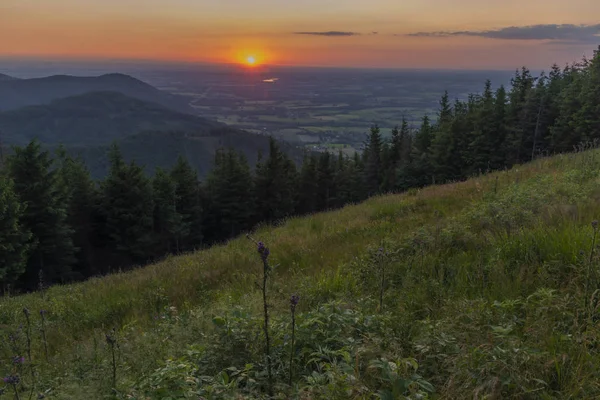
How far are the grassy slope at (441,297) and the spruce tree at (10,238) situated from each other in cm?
2177

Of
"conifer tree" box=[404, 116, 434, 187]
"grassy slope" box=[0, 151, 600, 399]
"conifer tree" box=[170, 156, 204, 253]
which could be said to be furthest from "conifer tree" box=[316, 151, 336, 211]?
"grassy slope" box=[0, 151, 600, 399]

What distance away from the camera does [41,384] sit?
3.48 m

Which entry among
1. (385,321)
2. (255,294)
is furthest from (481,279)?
(255,294)

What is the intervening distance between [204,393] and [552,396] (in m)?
2.15

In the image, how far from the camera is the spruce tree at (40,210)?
32094mm

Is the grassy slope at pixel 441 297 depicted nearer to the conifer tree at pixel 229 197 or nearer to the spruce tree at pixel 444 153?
the conifer tree at pixel 229 197

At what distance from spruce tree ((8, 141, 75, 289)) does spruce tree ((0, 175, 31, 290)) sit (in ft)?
10.2

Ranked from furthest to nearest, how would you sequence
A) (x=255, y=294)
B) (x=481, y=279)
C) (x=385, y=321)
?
(x=255, y=294)
(x=481, y=279)
(x=385, y=321)

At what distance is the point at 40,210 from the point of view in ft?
106

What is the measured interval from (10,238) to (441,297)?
107ft

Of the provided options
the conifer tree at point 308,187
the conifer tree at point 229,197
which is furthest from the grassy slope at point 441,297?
the conifer tree at point 308,187

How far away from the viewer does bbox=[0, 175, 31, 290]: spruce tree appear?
1033 inches

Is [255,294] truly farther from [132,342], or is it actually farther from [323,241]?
[323,241]

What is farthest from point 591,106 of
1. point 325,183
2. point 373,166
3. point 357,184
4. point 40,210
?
point 40,210
